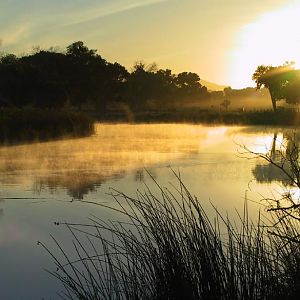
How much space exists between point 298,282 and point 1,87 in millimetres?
36830

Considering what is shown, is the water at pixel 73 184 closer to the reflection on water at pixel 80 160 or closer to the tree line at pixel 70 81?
the reflection on water at pixel 80 160

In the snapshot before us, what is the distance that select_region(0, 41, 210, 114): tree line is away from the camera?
3947 centimetres

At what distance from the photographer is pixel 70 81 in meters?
48.3

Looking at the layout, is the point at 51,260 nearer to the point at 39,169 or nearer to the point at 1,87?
the point at 39,169

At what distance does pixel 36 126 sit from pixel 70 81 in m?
24.4

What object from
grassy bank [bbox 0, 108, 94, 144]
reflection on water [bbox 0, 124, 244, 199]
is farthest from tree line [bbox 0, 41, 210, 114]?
reflection on water [bbox 0, 124, 244, 199]

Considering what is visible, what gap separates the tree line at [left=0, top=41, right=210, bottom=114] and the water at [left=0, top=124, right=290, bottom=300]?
61.1 ft

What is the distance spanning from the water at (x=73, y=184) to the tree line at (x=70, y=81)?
18628mm

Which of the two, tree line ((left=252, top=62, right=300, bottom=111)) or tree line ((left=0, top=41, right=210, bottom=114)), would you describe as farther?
tree line ((left=252, top=62, right=300, bottom=111))

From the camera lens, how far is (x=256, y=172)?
13.5m

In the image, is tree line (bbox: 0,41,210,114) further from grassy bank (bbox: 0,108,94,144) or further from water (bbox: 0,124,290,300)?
water (bbox: 0,124,290,300)

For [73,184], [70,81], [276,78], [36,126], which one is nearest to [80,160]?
[73,184]

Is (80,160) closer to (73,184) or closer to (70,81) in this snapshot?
(73,184)

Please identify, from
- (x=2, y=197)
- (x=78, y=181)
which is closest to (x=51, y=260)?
(x=2, y=197)
